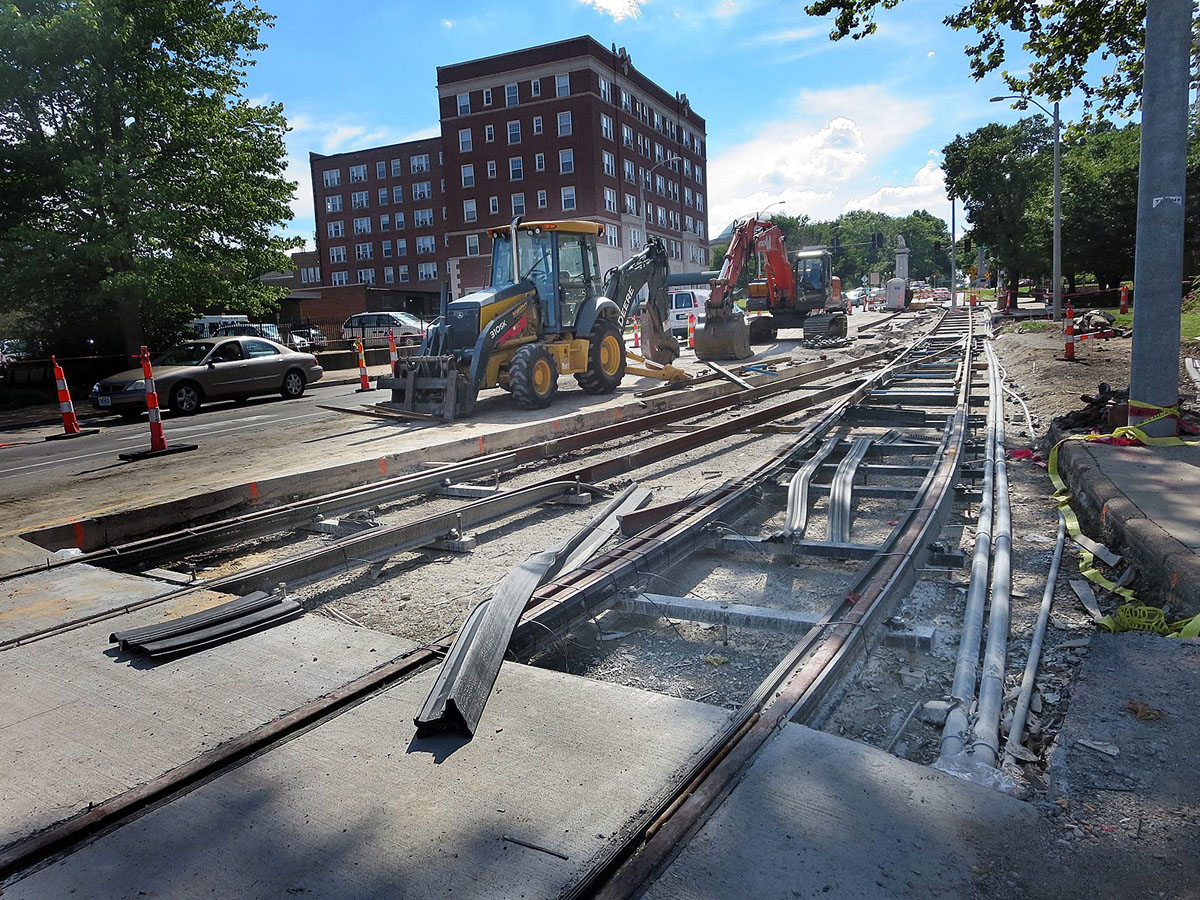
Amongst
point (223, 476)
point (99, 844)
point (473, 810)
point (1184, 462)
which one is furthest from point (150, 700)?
point (1184, 462)

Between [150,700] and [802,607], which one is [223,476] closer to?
[150,700]

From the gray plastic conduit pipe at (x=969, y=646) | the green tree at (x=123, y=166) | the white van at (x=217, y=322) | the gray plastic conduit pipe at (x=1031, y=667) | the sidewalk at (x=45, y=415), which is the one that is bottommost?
the gray plastic conduit pipe at (x=1031, y=667)

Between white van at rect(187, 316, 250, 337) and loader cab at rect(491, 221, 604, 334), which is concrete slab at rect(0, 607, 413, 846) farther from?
white van at rect(187, 316, 250, 337)

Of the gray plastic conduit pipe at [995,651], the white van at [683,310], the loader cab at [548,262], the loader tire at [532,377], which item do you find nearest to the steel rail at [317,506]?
the loader tire at [532,377]

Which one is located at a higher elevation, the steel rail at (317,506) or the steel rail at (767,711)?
the steel rail at (317,506)

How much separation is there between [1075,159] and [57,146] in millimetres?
45948

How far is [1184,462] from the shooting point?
6477 mm

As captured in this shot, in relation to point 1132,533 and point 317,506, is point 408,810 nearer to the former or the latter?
point 1132,533

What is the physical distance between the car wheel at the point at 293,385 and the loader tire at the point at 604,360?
24.1 ft

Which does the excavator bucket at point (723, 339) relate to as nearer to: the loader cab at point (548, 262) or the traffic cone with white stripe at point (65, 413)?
the loader cab at point (548, 262)

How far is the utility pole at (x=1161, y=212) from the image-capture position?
6703 mm

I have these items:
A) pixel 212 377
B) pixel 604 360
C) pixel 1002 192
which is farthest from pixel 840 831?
pixel 1002 192

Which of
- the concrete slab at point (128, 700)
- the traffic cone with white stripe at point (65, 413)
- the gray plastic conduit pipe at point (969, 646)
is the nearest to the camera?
the concrete slab at point (128, 700)

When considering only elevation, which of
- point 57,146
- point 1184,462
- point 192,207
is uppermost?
point 57,146
